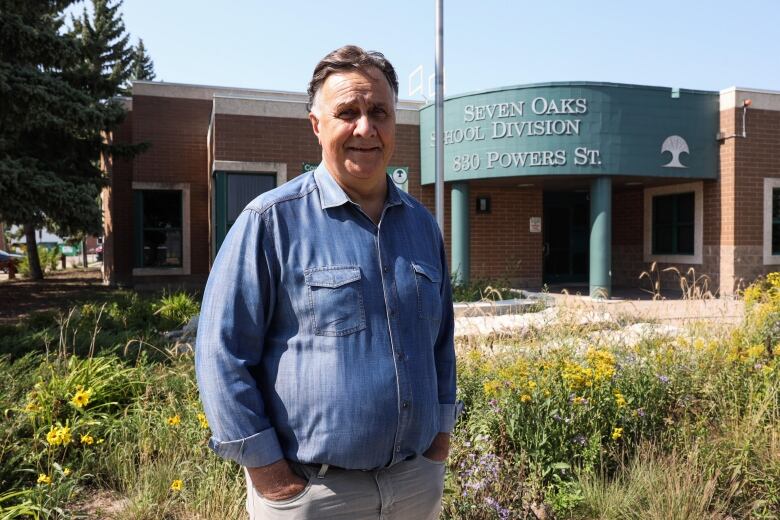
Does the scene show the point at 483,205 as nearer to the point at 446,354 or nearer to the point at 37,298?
the point at 37,298

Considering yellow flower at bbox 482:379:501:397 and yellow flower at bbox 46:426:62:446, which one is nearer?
yellow flower at bbox 46:426:62:446

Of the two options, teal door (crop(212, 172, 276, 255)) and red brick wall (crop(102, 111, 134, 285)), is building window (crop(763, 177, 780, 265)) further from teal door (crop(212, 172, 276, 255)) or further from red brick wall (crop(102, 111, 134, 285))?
red brick wall (crop(102, 111, 134, 285))

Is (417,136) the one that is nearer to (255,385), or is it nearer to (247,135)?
(247,135)

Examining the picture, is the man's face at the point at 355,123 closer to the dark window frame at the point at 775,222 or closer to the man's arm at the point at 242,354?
the man's arm at the point at 242,354

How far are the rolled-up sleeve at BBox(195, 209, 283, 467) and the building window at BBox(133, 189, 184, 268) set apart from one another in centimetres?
1636

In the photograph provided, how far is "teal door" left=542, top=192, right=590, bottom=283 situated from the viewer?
18.3 meters

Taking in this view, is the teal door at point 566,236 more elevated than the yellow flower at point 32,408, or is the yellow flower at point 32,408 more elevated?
the teal door at point 566,236

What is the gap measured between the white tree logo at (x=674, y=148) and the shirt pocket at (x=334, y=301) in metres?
14.0

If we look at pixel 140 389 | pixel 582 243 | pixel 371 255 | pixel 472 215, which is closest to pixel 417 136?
pixel 472 215

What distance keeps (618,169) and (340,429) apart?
13.4 meters

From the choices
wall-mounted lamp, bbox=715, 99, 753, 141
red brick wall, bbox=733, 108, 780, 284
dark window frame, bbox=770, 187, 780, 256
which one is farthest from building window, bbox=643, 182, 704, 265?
dark window frame, bbox=770, 187, 780, 256

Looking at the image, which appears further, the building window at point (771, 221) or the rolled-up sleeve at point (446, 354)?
the building window at point (771, 221)

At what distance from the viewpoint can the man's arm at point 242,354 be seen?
1759mm

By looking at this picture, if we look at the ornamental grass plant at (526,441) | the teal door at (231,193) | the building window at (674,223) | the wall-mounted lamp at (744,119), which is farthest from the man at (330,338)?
the building window at (674,223)
